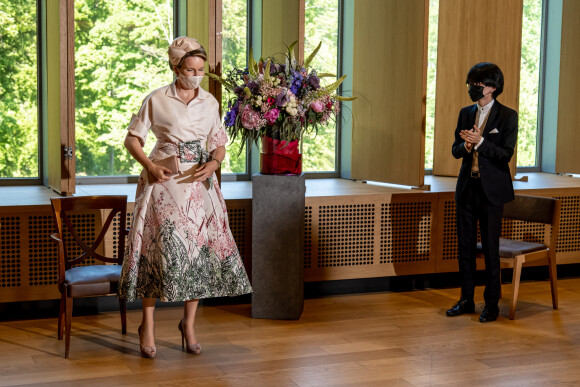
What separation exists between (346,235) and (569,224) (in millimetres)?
1976

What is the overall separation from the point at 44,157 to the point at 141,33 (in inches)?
45.8

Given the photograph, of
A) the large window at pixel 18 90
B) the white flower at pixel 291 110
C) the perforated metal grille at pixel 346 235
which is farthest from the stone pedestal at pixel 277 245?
the large window at pixel 18 90

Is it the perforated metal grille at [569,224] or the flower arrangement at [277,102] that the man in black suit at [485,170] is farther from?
the perforated metal grille at [569,224]

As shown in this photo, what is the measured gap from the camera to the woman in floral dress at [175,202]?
4.07 m

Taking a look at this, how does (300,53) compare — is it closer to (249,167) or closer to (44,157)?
(249,167)

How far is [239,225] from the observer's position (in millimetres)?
5453

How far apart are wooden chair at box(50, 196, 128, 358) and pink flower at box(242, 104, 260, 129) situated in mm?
838

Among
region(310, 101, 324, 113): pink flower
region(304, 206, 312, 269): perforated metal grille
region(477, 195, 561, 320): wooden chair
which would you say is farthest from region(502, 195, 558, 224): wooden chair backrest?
region(310, 101, 324, 113): pink flower

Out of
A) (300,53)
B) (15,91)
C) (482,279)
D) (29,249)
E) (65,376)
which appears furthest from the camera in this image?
(482,279)

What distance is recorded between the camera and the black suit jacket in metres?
4.94

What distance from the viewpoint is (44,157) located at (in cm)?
585

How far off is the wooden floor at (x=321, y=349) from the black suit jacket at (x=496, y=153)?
32.8 inches

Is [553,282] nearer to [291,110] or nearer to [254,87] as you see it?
[291,110]

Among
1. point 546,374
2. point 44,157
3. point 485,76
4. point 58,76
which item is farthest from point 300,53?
point 546,374
